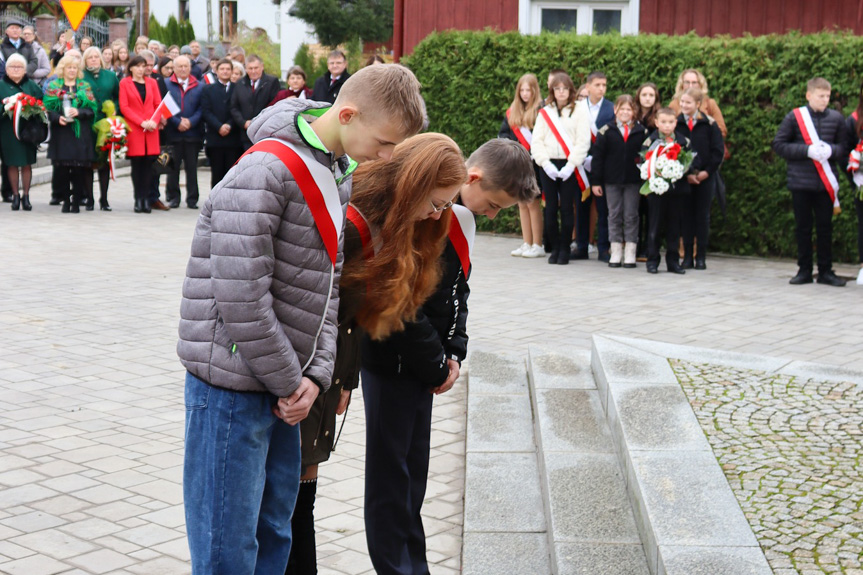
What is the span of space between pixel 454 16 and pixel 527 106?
15.8 feet

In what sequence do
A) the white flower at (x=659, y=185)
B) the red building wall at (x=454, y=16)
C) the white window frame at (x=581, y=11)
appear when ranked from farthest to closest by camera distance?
the red building wall at (x=454, y=16)
the white window frame at (x=581, y=11)
the white flower at (x=659, y=185)

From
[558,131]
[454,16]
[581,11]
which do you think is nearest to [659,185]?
[558,131]

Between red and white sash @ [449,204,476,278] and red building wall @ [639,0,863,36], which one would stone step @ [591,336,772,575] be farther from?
red building wall @ [639,0,863,36]

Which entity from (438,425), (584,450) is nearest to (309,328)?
(584,450)

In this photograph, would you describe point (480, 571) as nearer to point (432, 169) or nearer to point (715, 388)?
point (432, 169)

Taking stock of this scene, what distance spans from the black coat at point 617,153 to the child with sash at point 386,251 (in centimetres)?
869

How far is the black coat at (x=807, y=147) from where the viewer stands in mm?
10977

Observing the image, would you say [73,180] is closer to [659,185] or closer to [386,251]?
[659,185]

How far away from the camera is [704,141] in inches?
462

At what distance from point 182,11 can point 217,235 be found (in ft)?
182

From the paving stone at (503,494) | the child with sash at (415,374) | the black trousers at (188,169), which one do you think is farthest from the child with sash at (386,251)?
the black trousers at (188,169)

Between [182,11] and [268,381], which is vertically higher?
[182,11]

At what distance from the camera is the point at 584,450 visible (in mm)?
5371

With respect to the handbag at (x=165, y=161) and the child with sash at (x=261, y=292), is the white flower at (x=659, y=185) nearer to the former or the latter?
the handbag at (x=165, y=161)
